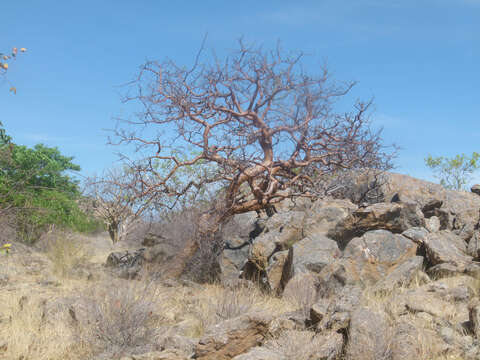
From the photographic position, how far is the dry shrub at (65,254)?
12328mm

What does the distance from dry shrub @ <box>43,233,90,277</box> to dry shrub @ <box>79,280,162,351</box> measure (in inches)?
225

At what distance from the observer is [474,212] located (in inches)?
500

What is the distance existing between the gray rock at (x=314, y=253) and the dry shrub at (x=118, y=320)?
322 cm

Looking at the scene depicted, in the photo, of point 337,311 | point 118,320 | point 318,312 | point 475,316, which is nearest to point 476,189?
point 475,316

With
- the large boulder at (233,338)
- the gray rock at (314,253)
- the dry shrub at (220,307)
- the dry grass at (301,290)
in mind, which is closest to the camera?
the large boulder at (233,338)

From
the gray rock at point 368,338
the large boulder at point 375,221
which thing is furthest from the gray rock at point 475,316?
the large boulder at point 375,221

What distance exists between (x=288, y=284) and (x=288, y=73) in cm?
596

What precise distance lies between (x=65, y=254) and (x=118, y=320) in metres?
6.96

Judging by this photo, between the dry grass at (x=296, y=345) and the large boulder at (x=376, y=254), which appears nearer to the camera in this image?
the dry grass at (x=296, y=345)

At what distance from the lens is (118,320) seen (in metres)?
6.43

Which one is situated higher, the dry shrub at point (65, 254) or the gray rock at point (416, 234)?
the gray rock at point (416, 234)

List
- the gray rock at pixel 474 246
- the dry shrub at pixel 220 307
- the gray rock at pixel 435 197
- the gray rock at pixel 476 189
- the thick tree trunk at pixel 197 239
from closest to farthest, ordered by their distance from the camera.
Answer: the dry shrub at pixel 220 307 < the gray rock at pixel 474 246 < the thick tree trunk at pixel 197 239 < the gray rock at pixel 435 197 < the gray rock at pixel 476 189

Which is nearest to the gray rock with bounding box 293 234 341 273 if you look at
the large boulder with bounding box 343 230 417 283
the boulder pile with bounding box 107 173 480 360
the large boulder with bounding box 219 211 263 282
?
the boulder pile with bounding box 107 173 480 360

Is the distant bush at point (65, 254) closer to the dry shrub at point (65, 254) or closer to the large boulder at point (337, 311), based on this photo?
the dry shrub at point (65, 254)
